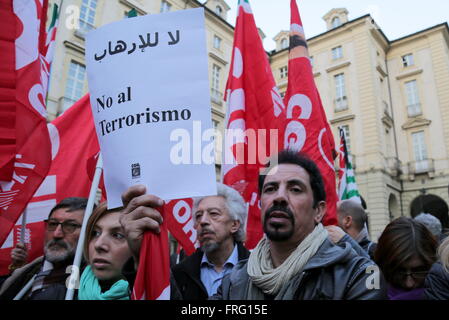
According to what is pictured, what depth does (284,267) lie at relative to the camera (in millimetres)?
1707

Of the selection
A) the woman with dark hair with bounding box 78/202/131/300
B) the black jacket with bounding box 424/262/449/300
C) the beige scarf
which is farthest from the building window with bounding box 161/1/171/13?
the black jacket with bounding box 424/262/449/300

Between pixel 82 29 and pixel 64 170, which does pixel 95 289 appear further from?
pixel 82 29

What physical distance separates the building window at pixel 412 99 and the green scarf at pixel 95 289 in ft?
73.8

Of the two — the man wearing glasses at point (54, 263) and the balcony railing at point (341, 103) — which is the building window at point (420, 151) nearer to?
the balcony railing at point (341, 103)

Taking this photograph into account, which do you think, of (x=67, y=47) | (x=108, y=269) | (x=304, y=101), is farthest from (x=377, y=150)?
(x=108, y=269)

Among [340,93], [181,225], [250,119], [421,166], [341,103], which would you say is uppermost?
[340,93]

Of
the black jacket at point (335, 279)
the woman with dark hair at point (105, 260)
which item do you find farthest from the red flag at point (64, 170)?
the black jacket at point (335, 279)

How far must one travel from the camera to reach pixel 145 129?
150cm

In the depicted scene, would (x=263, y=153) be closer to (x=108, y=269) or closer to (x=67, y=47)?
(x=108, y=269)

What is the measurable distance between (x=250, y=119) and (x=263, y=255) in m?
2.04

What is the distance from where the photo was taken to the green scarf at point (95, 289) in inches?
73.9

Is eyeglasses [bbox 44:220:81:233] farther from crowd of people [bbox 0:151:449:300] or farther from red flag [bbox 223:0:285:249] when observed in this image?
red flag [bbox 223:0:285:249]

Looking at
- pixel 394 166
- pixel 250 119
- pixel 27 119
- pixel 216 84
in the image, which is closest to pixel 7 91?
pixel 27 119
